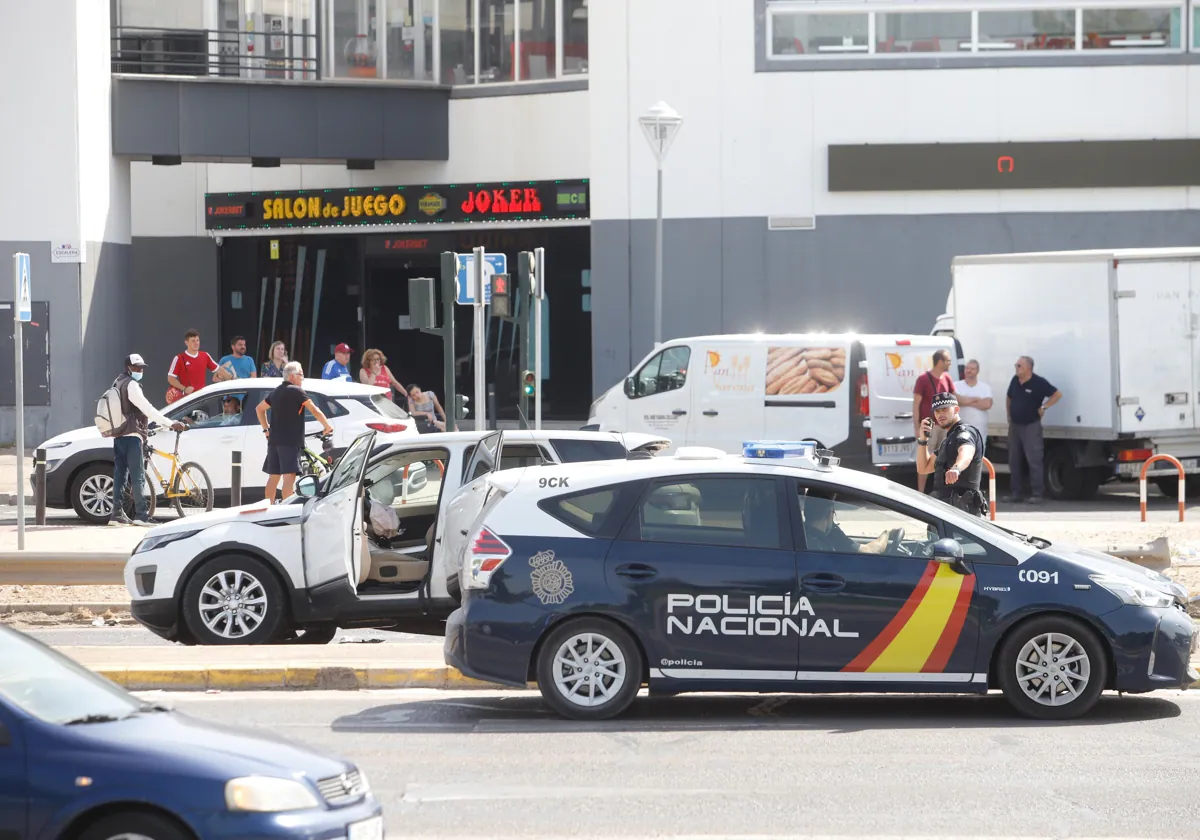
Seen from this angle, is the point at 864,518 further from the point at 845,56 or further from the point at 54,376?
the point at 54,376

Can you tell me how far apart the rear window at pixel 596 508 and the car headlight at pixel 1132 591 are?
8.09 feet

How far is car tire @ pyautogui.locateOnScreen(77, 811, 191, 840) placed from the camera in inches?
193

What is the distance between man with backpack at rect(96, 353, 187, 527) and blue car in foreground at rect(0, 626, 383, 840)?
11535 mm

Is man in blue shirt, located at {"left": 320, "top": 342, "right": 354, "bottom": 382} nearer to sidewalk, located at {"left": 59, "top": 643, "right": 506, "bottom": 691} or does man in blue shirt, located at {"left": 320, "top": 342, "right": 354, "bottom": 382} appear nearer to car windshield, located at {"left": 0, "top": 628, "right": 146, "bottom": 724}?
sidewalk, located at {"left": 59, "top": 643, "right": 506, "bottom": 691}

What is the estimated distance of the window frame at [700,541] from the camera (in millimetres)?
8539

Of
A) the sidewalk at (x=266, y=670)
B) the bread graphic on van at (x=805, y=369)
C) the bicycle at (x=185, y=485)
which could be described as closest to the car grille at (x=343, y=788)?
the sidewalk at (x=266, y=670)

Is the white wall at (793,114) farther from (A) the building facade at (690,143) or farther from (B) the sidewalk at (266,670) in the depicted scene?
(B) the sidewalk at (266,670)

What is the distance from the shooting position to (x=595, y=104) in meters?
26.3

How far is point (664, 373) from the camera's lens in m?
19.8

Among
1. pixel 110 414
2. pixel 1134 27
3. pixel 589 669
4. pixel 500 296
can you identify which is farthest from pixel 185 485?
pixel 1134 27

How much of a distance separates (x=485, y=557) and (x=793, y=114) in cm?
1847

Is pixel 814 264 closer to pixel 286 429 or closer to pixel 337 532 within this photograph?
pixel 286 429

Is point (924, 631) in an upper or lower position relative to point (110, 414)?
lower

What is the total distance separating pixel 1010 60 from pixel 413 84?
993 centimetres
